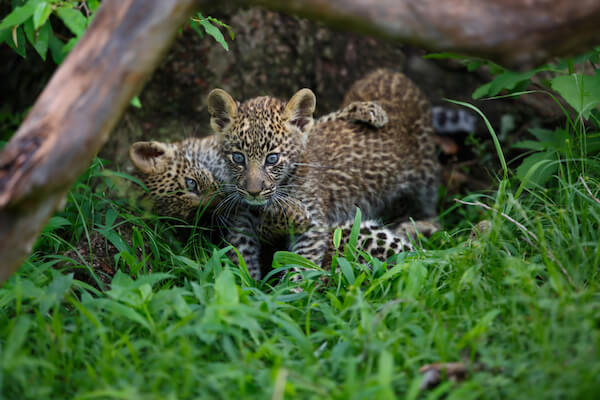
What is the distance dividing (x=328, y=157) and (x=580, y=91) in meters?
2.40

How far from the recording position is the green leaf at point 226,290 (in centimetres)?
345

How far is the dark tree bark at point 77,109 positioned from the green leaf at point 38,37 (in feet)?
4.40

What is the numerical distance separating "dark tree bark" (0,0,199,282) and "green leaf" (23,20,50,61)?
134 centimetres

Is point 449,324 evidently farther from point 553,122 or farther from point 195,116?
point 195,116

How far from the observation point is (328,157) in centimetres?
588

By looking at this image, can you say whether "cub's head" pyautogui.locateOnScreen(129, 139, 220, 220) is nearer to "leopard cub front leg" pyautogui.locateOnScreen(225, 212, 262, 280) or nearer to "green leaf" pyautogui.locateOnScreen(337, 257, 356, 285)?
"leopard cub front leg" pyautogui.locateOnScreen(225, 212, 262, 280)

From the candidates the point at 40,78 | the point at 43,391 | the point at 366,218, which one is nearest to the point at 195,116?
the point at 40,78

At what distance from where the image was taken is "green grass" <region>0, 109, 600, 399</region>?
113 inches

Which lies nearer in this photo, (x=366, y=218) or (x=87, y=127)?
(x=87, y=127)

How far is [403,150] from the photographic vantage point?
639cm

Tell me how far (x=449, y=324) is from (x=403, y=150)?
324 cm

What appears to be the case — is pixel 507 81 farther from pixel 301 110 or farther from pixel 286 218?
pixel 286 218

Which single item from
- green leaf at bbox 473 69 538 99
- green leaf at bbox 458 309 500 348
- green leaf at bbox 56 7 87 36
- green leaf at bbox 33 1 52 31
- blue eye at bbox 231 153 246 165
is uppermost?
green leaf at bbox 33 1 52 31

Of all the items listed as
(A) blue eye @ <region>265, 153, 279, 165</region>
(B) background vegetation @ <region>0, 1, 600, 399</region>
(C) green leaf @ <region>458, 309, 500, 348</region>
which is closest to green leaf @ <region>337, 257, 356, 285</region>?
(B) background vegetation @ <region>0, 1, 600, 399</region>
